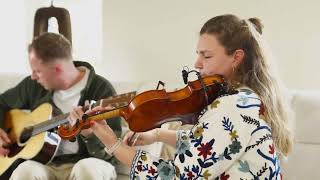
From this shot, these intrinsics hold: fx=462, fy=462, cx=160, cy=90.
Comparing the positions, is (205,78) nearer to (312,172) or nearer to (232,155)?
(232,155)

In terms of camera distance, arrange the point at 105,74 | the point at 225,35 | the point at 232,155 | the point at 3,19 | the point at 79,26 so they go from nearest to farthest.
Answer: the point at 232,155
the point at 225,35
the point at 105,74
the point at 79,26
the point at 3,19

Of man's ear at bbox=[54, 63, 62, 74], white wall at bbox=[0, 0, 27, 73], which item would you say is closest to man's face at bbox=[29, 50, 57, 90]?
man's ear at bbox=[54, 63, 62, 74]

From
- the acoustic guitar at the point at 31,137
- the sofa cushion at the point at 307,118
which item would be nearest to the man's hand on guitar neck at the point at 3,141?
the acoustic guitar at the point at 31,137

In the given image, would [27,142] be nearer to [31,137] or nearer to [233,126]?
[31,137]

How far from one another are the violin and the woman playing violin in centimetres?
5

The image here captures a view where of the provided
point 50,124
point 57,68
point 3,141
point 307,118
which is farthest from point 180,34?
point 3,141

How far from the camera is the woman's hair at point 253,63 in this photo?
1.33 meters

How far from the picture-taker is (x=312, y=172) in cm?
218

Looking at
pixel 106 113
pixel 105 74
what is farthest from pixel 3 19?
pixel 106 113

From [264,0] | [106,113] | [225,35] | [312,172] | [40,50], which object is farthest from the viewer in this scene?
[264,0]

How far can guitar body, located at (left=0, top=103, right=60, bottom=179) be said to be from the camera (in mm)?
2201

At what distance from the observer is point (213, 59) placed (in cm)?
133

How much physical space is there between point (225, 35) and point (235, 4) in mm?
1526

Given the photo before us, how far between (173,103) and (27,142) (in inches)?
50.1
